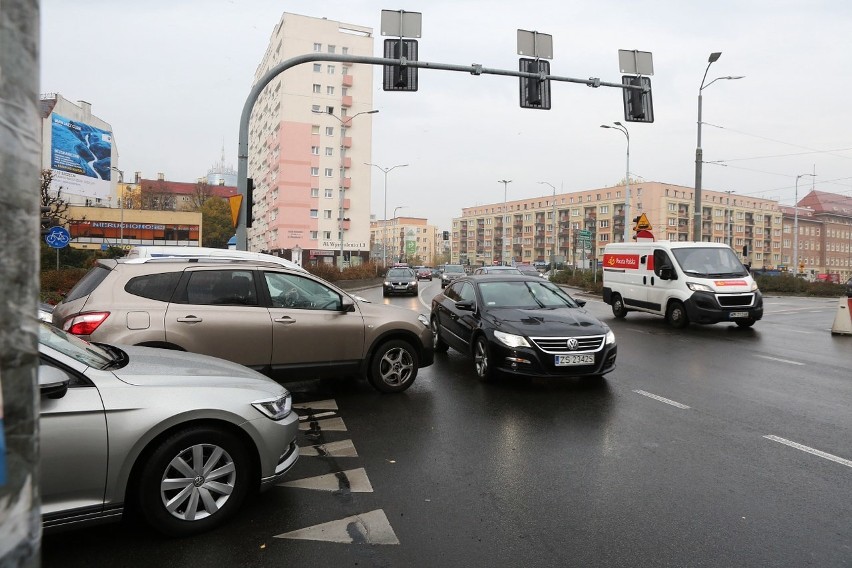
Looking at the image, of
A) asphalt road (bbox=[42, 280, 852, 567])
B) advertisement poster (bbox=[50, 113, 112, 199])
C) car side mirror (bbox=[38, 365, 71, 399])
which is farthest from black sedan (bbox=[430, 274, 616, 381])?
advertisement poster (bbox=[50, 113, 112, 199])

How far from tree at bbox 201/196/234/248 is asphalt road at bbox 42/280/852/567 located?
272ft

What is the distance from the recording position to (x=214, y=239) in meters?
84.4

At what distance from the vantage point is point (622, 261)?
16.7m

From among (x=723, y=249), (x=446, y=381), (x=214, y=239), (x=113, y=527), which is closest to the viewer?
(x=113, y=527)

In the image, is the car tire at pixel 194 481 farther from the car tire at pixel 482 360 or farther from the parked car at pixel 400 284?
the parked car at pixel 400 284

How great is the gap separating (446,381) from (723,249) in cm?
1014

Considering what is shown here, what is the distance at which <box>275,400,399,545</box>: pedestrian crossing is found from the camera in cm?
330

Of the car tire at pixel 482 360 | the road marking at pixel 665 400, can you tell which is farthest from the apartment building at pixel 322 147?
the road marking at pixel 665 400

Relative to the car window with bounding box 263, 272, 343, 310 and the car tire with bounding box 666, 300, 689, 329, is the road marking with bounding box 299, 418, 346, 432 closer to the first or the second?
the car window with bounding box 263, 272, 343, 310

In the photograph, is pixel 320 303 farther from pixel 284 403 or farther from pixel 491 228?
pixel 491 228

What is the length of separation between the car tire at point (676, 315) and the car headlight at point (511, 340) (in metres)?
8.74

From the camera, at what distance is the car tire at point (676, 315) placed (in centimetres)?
1427

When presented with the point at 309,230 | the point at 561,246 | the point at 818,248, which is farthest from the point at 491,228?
the point at 309,230

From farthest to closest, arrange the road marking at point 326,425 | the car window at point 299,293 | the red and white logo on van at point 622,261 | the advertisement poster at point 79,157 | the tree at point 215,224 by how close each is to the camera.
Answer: the tree at point 215,224, the advertisement poster at point 79,157, the red and white logo on van at point 622,261, the car window at point 299,293, the road marking at point 326,425
